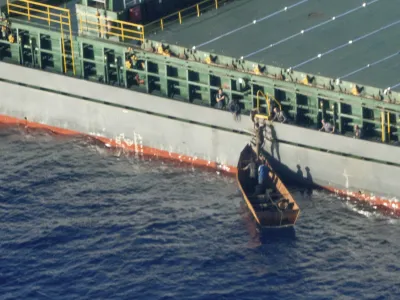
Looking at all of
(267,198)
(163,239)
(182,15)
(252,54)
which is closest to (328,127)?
(267,198)

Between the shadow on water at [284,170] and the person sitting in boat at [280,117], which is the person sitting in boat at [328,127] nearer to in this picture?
the person sitting in boat at [280,117]

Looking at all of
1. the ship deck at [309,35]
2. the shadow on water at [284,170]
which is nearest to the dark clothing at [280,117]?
the shadow on water at [284,170]

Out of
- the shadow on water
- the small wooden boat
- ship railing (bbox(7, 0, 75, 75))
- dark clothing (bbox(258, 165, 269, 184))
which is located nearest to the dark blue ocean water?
the small wooden boat

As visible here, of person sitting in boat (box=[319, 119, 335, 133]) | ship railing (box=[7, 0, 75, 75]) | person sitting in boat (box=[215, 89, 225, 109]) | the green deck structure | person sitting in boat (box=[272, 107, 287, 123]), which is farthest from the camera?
ship railing (box=[7, 0, 75, 75])

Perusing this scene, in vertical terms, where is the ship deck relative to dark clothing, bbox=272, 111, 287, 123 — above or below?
above

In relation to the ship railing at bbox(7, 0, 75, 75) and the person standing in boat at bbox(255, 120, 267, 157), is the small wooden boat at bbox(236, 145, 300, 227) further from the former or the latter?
the ship railing at bbox(7, 0, 75, 75)

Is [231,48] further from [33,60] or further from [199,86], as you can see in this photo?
[33,60]

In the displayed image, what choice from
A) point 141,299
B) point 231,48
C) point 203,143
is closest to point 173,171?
point 203,143

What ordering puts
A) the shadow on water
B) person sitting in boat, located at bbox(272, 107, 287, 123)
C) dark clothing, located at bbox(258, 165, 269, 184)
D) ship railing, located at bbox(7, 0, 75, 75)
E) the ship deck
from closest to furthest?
dark clothing, located at bbox(258, 165, 269, 184), person sitting in boat, located at bbox(272, 107, 287, 123), the shadow on water, the ship deck, ship railing, located at bbox(7, 0, 75, 75)
